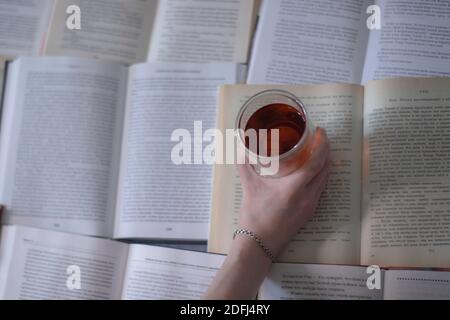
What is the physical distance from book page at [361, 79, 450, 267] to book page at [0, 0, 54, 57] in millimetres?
512

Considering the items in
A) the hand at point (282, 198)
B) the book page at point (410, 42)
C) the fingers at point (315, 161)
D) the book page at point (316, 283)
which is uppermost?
the book page at point (410, 42)

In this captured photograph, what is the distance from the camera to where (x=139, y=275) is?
0.60m

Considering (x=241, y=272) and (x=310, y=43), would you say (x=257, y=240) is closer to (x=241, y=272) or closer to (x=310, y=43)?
(x=241, y=272)

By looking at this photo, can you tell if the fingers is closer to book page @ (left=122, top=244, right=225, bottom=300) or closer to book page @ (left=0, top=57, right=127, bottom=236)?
book page @ (left=122, top=244, right=225, bottom=300)

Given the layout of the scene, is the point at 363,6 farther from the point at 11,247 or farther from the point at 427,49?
the point at 11,247

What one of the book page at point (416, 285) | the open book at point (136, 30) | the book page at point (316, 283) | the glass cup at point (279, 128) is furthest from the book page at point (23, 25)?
the book page at point (416, 285)

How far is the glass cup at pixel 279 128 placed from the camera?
1.68 feet

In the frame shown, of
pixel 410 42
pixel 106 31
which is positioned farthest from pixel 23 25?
pixel 410 42

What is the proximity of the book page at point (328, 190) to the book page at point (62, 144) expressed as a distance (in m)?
0.17

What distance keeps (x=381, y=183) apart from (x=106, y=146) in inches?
15.3

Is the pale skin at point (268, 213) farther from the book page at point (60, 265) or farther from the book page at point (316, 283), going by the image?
the book page at point (60, 265)

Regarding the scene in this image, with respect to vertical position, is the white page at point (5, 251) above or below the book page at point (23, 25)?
below

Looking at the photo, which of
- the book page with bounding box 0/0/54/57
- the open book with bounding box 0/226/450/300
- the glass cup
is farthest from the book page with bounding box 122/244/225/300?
the book page with bounding box 0/0/54/57
